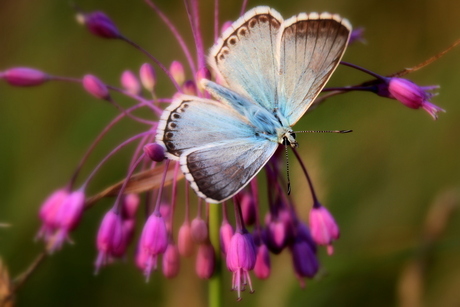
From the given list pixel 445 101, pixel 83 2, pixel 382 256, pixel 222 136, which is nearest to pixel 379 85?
pixel 222 136

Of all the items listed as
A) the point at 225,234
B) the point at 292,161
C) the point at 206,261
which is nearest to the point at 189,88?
the point at 225,234

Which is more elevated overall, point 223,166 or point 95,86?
point 95,86

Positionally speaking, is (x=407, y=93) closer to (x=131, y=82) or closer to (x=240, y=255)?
(x=240, y=255)

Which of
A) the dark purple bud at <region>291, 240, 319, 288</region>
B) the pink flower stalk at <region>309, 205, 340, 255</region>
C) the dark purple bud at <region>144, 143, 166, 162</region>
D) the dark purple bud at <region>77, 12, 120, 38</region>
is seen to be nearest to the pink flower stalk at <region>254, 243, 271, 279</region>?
the dark purple bud at <region>291, 240, 319, 288</region>

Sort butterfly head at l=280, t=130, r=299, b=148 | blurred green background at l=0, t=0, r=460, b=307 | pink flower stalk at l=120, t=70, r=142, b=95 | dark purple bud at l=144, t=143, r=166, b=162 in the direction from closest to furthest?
dark purple bud at l=144, t=143, r=166, b=162 < butterfly head at l=280, t=130, r=299, b=148 < pink flower stalk at l=120, t=70, r=142, b=95 < blurred green background at l=0, t=0, r=460, b=307

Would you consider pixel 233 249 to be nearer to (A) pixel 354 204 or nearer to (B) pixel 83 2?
(A) pixel 354 204

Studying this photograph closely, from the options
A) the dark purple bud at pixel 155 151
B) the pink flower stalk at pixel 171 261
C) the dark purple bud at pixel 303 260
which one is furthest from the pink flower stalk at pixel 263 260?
the dark purple bud at pixel 155 151

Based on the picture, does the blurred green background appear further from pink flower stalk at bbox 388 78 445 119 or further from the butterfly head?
pink flower stalk at bbox 388 78 445 119
